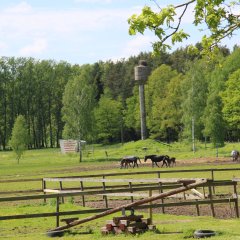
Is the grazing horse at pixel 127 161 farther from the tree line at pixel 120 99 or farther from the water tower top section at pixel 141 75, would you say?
the water tower top section at pixel 141 75

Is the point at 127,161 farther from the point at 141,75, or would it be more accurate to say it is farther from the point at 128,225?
the point at 128,225

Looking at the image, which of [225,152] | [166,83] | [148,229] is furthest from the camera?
[166,83]

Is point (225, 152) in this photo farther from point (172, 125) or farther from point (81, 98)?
point (172, 125)

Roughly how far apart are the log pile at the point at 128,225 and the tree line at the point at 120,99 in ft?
175

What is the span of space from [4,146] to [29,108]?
1095 centimetres

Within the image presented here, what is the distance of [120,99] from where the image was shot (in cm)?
12288

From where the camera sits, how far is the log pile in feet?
45.8

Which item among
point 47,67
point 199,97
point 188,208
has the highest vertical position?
point 47,67

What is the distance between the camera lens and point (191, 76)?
276 feet

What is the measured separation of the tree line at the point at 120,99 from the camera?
76750 millimetres

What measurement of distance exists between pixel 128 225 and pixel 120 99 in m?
109

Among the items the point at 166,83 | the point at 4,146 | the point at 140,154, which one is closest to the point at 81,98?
the point at 140,154

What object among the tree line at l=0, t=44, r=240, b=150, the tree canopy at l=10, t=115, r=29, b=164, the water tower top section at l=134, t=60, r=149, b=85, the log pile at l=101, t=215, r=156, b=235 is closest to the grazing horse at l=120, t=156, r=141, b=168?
the tree line at l=0, t=44, r=240, b=150

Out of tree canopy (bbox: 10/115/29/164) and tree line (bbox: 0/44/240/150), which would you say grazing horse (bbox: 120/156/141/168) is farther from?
tree canopy (bbox: 10/115/29/164)
